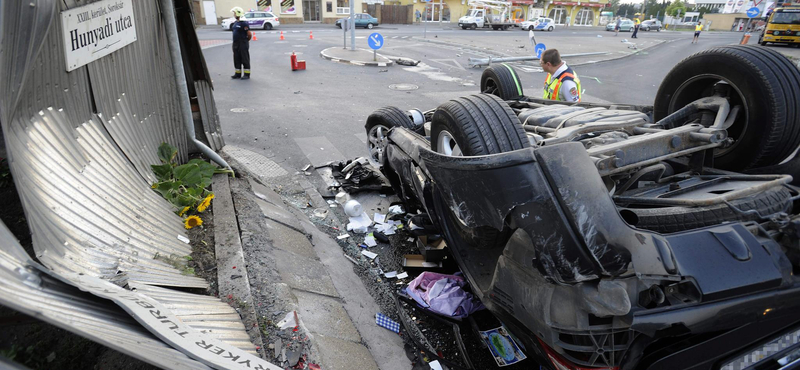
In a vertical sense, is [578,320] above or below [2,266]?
below

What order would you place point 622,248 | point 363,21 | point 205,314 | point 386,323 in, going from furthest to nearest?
point 363,21
point 386,323
point 205,314
point 622,248

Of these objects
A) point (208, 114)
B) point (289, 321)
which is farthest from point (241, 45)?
point (289, 321)

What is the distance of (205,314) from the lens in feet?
7.63

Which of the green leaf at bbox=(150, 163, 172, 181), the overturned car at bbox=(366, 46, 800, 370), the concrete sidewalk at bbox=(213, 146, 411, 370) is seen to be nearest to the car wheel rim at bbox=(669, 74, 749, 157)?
the overturned car at bbox=(366, 46, 800, 370)

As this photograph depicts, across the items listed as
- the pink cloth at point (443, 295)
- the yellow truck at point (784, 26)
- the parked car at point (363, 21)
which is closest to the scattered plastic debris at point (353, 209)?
the pink cloth at point (443, 295)

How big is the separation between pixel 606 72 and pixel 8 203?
17.9 meters

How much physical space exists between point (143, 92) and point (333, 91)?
7.62m

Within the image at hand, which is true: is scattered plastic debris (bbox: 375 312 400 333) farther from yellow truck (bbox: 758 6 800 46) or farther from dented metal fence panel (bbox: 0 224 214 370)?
yellow truck (bbox: 758 6 800 46)

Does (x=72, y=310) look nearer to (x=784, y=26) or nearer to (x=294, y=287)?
(x=294, y=287)

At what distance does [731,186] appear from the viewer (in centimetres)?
280

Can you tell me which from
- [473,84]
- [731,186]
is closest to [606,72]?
[473,84]

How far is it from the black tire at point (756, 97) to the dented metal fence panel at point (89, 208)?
4007mm

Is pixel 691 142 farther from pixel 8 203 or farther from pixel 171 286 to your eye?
pixel 8 203

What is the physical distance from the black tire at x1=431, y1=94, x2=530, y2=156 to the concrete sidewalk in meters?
1.44
